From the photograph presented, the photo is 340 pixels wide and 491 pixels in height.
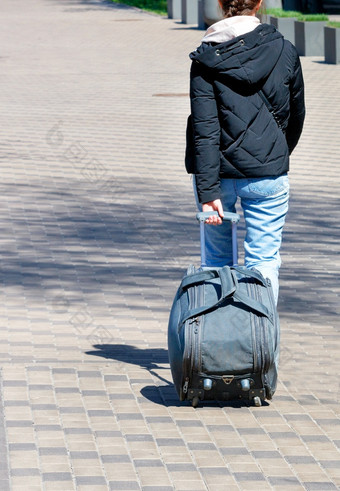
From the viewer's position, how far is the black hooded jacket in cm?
506

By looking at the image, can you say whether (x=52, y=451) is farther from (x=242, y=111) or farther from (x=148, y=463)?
(x=242, y=111)

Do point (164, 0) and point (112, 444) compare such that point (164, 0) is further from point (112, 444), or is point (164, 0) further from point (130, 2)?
point (112, 444)

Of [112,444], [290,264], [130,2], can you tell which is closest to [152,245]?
[290,264]

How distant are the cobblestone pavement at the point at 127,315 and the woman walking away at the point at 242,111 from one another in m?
1.00

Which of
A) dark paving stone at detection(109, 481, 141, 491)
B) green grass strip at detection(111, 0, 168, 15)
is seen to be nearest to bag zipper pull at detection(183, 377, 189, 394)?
dark paving stone at detection(109, 481, 141, 491)

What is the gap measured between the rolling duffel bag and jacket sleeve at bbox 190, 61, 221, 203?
0.43 meters

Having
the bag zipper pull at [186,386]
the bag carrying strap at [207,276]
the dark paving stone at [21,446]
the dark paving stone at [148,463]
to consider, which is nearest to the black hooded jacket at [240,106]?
the bag carrying strap at [207,276]

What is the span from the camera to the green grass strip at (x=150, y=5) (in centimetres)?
3878

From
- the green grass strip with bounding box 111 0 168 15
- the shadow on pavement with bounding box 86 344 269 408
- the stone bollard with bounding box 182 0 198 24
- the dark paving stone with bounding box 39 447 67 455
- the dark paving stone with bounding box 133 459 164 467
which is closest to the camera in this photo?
the dark paving stone with bounding box 133 459 164 467

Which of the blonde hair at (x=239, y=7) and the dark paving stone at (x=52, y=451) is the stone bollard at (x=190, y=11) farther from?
→ the dark paving stone at (x=52, y=451)

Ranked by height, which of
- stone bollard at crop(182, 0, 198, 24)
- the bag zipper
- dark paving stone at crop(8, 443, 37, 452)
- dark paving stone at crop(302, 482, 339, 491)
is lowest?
stone bollard at crop(182, 0, 198, 24)

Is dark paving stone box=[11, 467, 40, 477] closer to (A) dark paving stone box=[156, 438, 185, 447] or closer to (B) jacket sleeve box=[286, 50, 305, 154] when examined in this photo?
(A) dark paving stone box=[156, 438, 185, 447]

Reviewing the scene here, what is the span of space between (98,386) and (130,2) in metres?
37.6

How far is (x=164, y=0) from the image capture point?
4306cm
